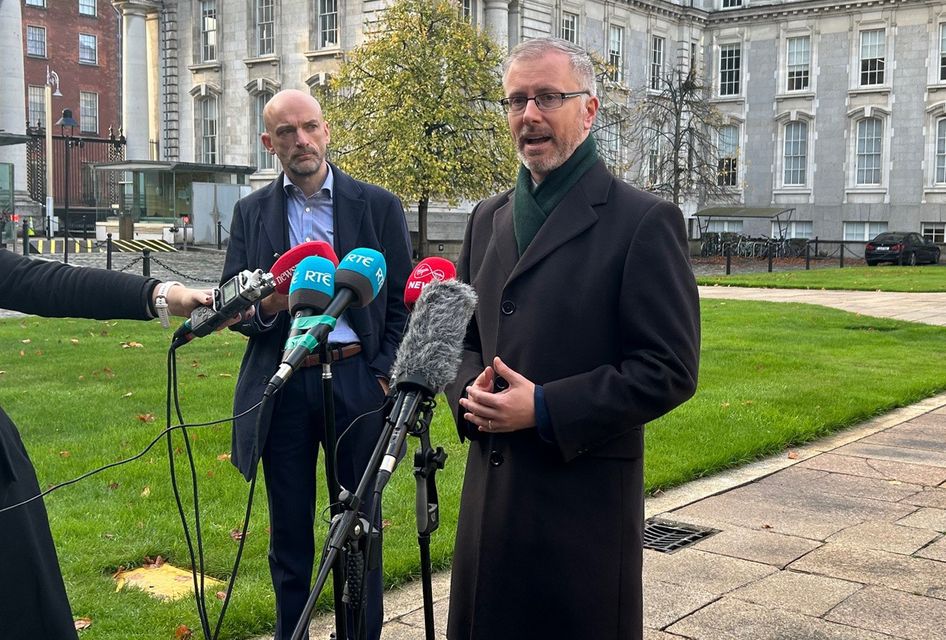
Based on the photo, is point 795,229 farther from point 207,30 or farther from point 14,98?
point 14,98

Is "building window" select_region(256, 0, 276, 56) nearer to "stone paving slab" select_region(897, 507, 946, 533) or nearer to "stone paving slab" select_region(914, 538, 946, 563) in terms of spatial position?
"stone paving slab" select_region(897, 507, 946, 533)

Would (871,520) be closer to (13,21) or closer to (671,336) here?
(671,336)

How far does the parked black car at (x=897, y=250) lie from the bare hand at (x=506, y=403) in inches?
1659

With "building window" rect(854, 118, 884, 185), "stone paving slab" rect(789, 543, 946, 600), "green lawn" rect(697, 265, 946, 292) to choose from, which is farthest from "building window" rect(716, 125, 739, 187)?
"stone paving slab" rect(789, 543, 946, 600)

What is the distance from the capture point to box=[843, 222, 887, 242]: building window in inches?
2004

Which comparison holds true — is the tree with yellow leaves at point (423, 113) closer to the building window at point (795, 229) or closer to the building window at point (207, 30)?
the building window at point (207, 30)

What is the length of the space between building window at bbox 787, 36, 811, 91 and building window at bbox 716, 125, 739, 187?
140 inches

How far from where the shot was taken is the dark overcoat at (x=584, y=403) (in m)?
2.97

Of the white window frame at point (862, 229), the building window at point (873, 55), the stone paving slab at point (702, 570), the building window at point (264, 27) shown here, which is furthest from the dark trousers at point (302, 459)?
the building window at point (873, 55)

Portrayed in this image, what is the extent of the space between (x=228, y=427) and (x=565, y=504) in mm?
6368

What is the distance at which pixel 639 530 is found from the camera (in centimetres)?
317

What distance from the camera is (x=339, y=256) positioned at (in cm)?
446

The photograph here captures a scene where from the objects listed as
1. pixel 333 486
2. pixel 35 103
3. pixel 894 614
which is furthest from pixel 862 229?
pixel 333 486

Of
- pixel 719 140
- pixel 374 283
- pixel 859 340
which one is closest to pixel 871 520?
pixel 374 283
